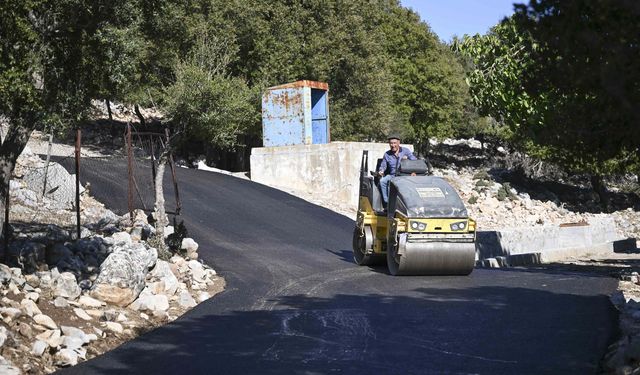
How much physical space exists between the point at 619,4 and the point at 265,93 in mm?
30975

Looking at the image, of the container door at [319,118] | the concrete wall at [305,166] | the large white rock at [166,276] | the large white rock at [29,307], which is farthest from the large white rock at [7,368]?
the container door at [319,118]

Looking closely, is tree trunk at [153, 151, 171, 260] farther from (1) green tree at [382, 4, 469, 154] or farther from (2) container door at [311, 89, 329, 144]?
(1) green tree at [382, 4, 469, 154]

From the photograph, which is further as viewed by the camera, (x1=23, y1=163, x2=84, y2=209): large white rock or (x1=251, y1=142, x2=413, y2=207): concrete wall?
(x1=251, y1=142, x2=413, y2=207): concrete wall

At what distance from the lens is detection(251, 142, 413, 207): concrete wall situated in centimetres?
3256

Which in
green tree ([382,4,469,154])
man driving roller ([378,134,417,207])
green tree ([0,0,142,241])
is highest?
green tree ([382,4,469,154])

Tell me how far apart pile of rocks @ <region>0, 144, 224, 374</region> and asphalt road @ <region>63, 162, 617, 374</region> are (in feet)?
1.42

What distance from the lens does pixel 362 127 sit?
48.2m

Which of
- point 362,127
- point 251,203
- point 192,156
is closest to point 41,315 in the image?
point 251,203

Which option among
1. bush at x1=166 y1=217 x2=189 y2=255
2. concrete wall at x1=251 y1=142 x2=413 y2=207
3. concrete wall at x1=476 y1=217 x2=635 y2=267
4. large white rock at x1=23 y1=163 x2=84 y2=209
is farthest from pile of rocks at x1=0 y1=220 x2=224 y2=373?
concrete wall at x1=251 y1=142 x2=413 y2=207

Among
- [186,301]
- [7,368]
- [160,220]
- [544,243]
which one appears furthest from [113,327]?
[544,243]

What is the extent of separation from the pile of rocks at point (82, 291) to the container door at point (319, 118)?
20.4 m

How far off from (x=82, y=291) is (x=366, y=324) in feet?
13.0

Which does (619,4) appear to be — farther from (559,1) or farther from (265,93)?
(265,93)

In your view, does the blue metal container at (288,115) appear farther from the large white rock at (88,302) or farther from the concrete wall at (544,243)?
the large white rock at (88,302)
